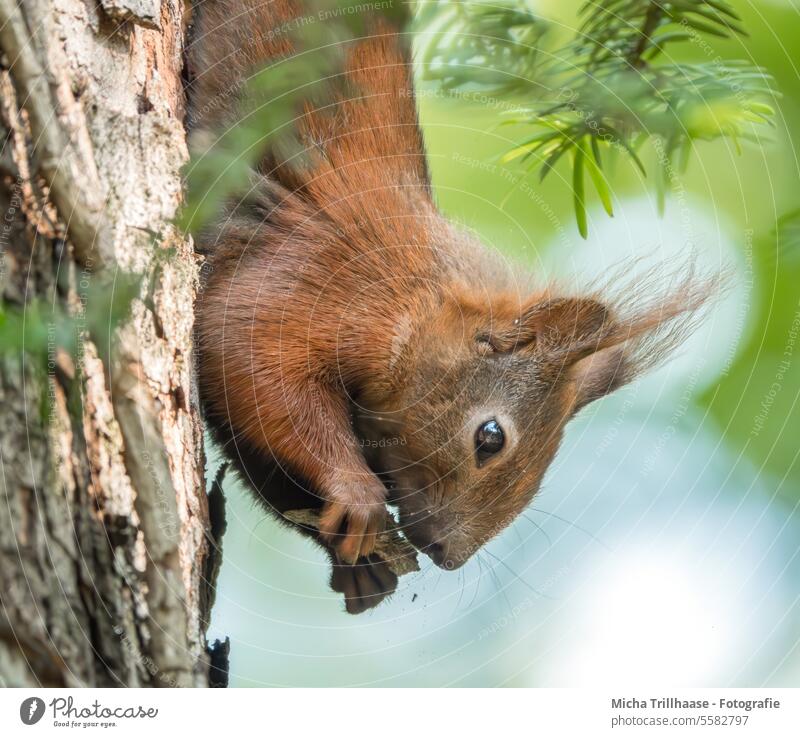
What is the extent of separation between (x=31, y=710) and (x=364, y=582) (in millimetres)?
599

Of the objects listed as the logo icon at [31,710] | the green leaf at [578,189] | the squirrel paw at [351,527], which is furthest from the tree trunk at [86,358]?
the green leaf at [578,189]

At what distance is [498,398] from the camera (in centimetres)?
155

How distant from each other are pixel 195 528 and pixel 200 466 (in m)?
0.10

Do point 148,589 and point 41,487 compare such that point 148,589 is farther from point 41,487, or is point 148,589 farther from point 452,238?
point 452,238

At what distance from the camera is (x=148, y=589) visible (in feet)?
3.72

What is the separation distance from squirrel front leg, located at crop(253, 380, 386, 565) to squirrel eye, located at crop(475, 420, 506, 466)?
194 millimetres

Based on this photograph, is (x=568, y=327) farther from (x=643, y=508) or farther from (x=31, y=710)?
(x=31, y=710)

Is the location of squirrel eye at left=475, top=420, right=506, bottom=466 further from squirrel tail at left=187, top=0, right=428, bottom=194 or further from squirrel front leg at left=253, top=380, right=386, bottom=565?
squirrel tail at left=187, top=0, right=428, bottom=194

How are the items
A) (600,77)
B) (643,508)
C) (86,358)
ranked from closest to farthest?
Answer: (86,358)
(600,77)
(643,508)

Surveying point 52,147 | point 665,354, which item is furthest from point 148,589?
point 665,354

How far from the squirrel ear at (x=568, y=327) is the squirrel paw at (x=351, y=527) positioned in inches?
16.2

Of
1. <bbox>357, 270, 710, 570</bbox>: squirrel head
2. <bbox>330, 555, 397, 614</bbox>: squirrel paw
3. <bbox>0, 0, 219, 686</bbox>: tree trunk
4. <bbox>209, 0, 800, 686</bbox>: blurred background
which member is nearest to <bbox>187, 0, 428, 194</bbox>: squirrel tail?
<bbox>209, 0, 800, 686</bbox>: blurred background

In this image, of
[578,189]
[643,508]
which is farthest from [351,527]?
[578,189]

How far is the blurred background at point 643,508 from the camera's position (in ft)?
4.65
